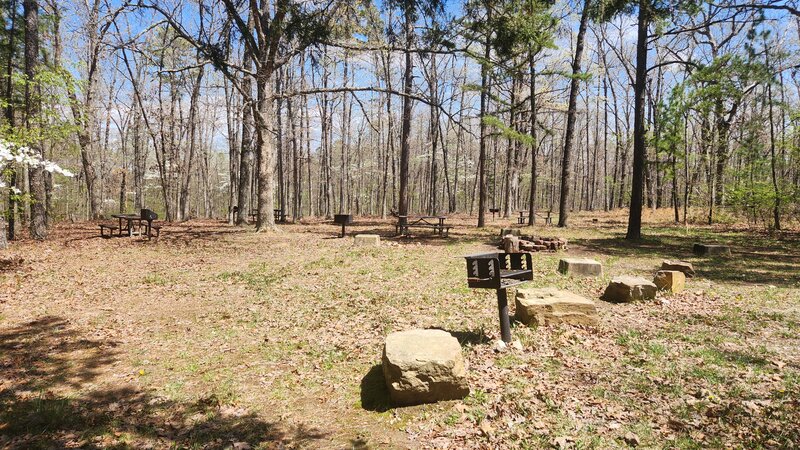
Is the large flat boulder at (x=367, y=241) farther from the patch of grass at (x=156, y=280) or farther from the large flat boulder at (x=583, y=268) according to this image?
the large flat boulder at (x=583, y=268)

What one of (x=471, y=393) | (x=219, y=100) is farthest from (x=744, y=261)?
(x=219, y=100)

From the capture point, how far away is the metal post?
4.80 m

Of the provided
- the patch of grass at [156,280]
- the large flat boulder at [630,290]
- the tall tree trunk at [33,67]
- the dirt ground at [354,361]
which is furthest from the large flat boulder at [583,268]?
the tall tree trunk at [33,67]

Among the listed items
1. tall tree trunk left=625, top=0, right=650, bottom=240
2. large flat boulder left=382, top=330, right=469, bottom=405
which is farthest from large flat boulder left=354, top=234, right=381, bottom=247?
tall tree trunk left=625, top=0, right=650, bottom=240

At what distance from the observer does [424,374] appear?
3.79 metres

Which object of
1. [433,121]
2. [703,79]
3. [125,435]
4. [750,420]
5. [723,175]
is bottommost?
[125,435]

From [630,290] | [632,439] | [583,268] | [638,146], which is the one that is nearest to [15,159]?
[632,439]

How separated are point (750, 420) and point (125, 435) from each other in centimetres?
547

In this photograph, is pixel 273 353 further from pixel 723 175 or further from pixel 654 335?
pixel 723 175

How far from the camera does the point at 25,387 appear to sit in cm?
425

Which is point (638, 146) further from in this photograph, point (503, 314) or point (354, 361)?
point (354, 361)

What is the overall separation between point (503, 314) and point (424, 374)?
5.22ft

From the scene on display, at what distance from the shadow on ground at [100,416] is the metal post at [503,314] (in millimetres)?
2550

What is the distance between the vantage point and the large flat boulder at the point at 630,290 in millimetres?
6746
